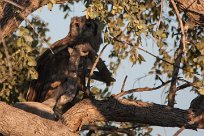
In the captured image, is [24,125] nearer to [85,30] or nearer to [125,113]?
[125,113]

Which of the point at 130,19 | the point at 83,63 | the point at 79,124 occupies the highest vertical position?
the point at 130,19

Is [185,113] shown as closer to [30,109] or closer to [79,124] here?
[79,124]

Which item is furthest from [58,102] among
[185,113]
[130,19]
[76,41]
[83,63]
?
[130,19]

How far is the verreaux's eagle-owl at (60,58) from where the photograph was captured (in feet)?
27.5

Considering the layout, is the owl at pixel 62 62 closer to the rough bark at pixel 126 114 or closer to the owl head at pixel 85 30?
the owl head at pixel 85 30

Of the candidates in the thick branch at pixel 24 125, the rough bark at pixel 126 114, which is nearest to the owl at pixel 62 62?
the rough bark at pixel 126 114

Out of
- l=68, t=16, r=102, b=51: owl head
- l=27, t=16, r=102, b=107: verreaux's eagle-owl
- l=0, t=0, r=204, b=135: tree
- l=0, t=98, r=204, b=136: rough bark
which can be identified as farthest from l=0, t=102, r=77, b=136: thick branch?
l=68, t=16, r=102, b=51: owl head

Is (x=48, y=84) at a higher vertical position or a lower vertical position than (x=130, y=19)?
lower

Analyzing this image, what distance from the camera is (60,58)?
8.49 meters

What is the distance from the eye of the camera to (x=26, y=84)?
8680 mm

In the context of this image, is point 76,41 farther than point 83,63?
Yes

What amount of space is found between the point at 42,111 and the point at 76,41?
1.85 m

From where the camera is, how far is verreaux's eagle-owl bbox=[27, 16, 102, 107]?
8375mm

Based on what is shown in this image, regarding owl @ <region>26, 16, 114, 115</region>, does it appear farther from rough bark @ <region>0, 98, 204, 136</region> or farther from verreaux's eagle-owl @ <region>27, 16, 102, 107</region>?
rough bark @ <region>0, 98, 204, 136</region>
